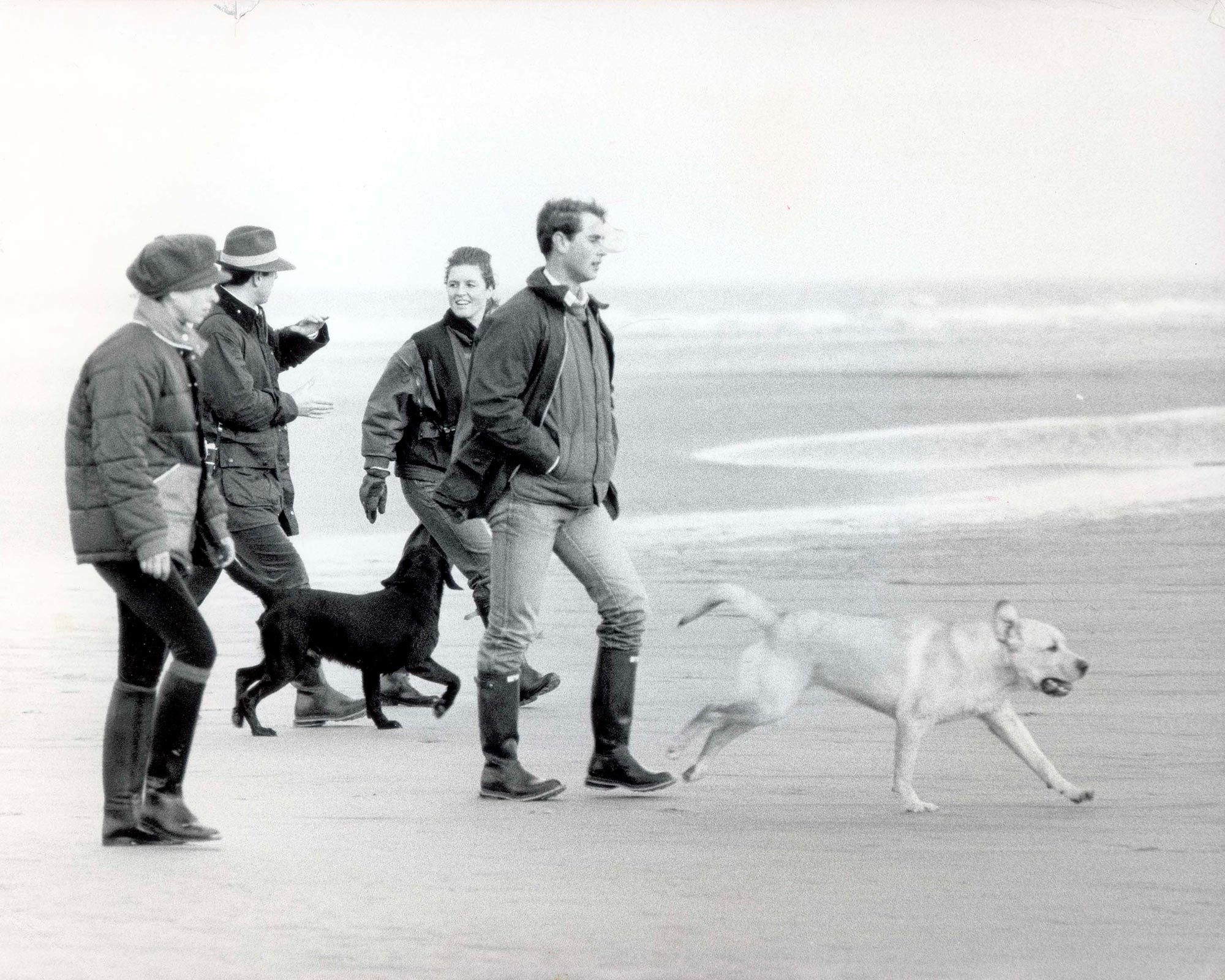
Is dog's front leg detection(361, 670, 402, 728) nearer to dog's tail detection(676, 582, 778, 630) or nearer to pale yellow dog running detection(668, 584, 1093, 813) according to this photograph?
dog's tail detection(676, 582, 778, 630)

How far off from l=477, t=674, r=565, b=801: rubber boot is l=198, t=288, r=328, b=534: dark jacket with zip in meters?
1.68

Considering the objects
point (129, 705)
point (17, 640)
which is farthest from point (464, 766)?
point (17, 640)

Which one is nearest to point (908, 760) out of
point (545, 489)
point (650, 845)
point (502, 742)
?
point (650, 845)

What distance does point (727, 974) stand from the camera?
12.6 ft

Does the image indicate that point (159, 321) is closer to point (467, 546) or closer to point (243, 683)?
point (243, 683)

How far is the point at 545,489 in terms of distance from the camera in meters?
5.58

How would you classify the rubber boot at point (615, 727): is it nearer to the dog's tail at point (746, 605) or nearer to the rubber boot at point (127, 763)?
the dog's tail at point (746, 605)

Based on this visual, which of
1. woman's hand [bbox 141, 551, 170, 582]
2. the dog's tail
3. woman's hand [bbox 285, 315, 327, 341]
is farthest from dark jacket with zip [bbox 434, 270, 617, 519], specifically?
woman's hand [bbox 285, 315, 327, 341]

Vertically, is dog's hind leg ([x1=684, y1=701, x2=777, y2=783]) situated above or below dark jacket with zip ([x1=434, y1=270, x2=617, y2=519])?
below

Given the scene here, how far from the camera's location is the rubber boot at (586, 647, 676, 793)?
567cm

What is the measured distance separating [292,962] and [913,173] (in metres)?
8.24

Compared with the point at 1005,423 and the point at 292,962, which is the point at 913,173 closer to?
the point at 1005,423

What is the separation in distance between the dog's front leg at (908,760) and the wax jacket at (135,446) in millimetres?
2179

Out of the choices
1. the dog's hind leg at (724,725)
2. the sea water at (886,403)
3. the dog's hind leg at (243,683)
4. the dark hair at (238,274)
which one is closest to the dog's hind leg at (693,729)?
the dog's hind leg at (724,725)
